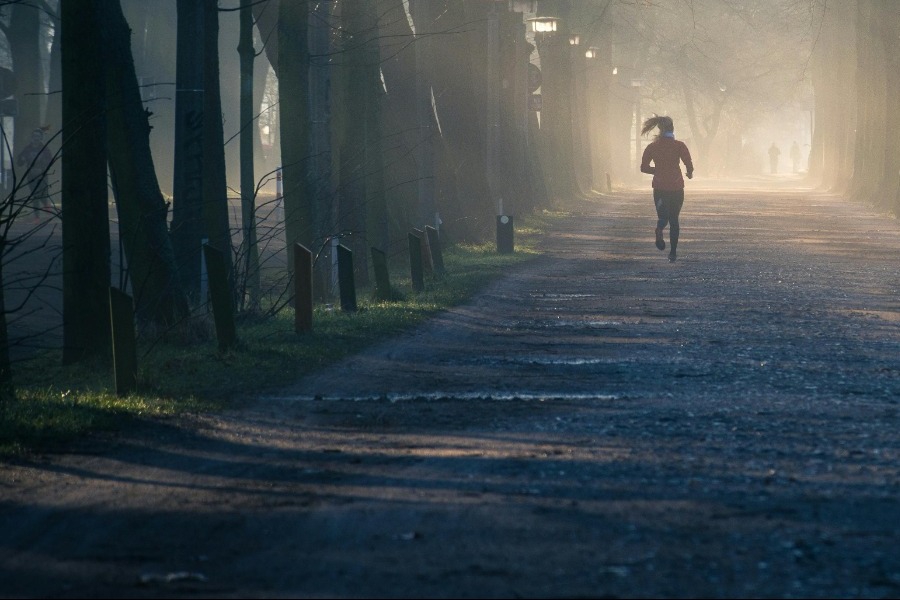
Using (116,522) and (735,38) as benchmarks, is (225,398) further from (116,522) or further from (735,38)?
(735,38)

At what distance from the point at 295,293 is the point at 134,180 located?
1792mm

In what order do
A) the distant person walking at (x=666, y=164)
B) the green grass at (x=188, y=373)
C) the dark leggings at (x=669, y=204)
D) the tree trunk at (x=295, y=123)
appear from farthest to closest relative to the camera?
1. the dark leggings at (x=669, y=204)
2. the distant person walking at (x=666, y=164)
3. the tree trunk at (x=295, y=123)
4. the green grass at (x=188, y=373)

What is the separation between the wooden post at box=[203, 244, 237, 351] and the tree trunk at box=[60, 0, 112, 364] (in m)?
0.83

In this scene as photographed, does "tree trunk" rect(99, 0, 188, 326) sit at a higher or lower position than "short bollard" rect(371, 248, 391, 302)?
higher

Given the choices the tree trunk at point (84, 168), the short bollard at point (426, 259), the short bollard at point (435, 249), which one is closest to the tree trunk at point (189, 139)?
the tree trunk at point (84, 168)

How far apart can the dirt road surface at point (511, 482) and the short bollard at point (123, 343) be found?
1.01 meters

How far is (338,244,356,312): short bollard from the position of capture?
14641 mm

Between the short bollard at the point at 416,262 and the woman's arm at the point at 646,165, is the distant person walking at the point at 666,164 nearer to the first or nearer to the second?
the woman's arm at the point at 646,165

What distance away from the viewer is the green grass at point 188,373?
8.36 metres

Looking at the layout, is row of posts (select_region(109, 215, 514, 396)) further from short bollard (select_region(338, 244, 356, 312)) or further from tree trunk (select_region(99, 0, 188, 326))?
tree trunk (select_region(99, 0, 188, 326))

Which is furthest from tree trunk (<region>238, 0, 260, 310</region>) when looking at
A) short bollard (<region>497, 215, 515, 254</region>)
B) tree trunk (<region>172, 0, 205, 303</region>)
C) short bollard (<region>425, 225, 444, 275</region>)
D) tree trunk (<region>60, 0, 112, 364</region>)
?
short bollard (<region>497, 215, 515, 254</region>)

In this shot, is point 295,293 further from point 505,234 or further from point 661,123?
point 505,234

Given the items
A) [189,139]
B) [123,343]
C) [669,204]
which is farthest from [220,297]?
[669,204]

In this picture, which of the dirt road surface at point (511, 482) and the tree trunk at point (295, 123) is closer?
the dirt road surface at point (511, 482)
